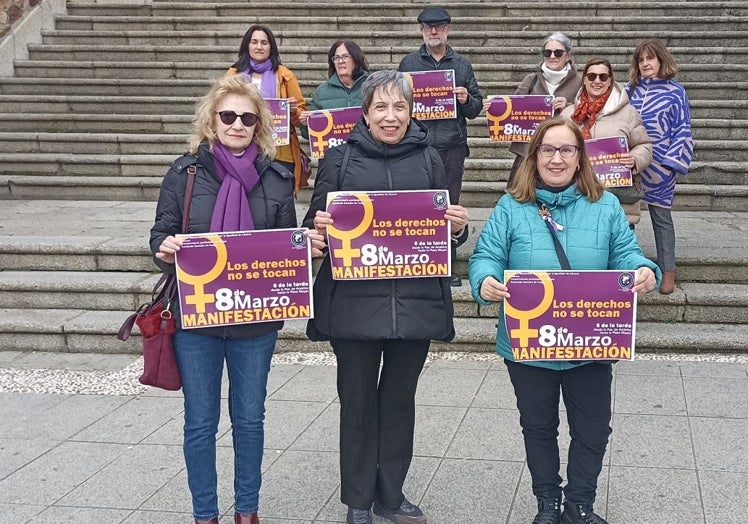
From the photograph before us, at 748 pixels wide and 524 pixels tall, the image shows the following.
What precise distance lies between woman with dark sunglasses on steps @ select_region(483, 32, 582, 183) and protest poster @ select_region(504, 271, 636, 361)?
287 cm

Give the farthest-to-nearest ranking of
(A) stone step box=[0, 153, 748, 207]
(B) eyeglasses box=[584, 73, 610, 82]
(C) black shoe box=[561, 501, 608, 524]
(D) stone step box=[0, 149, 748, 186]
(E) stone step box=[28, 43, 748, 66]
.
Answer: (E) stone step box=[28, 43, 748, 66], (D) stone step box=[0, 149, 748, 186], (A) stone step box=[0, 153, 748, 207], (B) eyeglasses box=[584, 73, 610, 82], (C) black shoe box=[561, 501, 608, 524]

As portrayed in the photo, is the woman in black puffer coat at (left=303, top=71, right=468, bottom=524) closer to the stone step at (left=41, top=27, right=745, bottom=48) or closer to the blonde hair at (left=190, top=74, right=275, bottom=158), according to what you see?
the blonde hair at (left=190, top=74, right=275, bottom=158)

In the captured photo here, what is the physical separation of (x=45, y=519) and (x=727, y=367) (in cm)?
454

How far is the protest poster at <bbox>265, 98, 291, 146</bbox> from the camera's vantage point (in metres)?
6.52

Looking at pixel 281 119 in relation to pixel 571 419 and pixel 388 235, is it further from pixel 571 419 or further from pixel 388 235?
pixel 571 419

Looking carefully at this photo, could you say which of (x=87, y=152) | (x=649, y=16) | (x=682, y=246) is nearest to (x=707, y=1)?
(x=649, y=16)

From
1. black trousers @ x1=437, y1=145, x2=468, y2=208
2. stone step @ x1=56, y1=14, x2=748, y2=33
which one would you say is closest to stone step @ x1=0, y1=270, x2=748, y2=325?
black trousers @ x1=437, y1=145, x2=468, y2=208

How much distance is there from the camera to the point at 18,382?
236 inches

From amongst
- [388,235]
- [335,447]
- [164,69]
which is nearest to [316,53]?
[164,69]

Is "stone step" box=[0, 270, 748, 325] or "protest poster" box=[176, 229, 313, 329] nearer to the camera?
"protest poster" box=[176, 229, 313, 329]

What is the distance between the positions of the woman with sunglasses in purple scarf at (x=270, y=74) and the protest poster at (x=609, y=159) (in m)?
2.34

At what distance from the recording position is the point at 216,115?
138 inches

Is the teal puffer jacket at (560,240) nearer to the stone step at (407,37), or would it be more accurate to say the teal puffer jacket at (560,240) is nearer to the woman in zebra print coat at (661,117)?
the woman in zebra print coat at (661,117)

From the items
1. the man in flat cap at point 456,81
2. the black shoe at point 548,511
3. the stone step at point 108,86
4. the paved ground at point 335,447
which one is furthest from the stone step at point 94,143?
the black shoe at point 548,511
